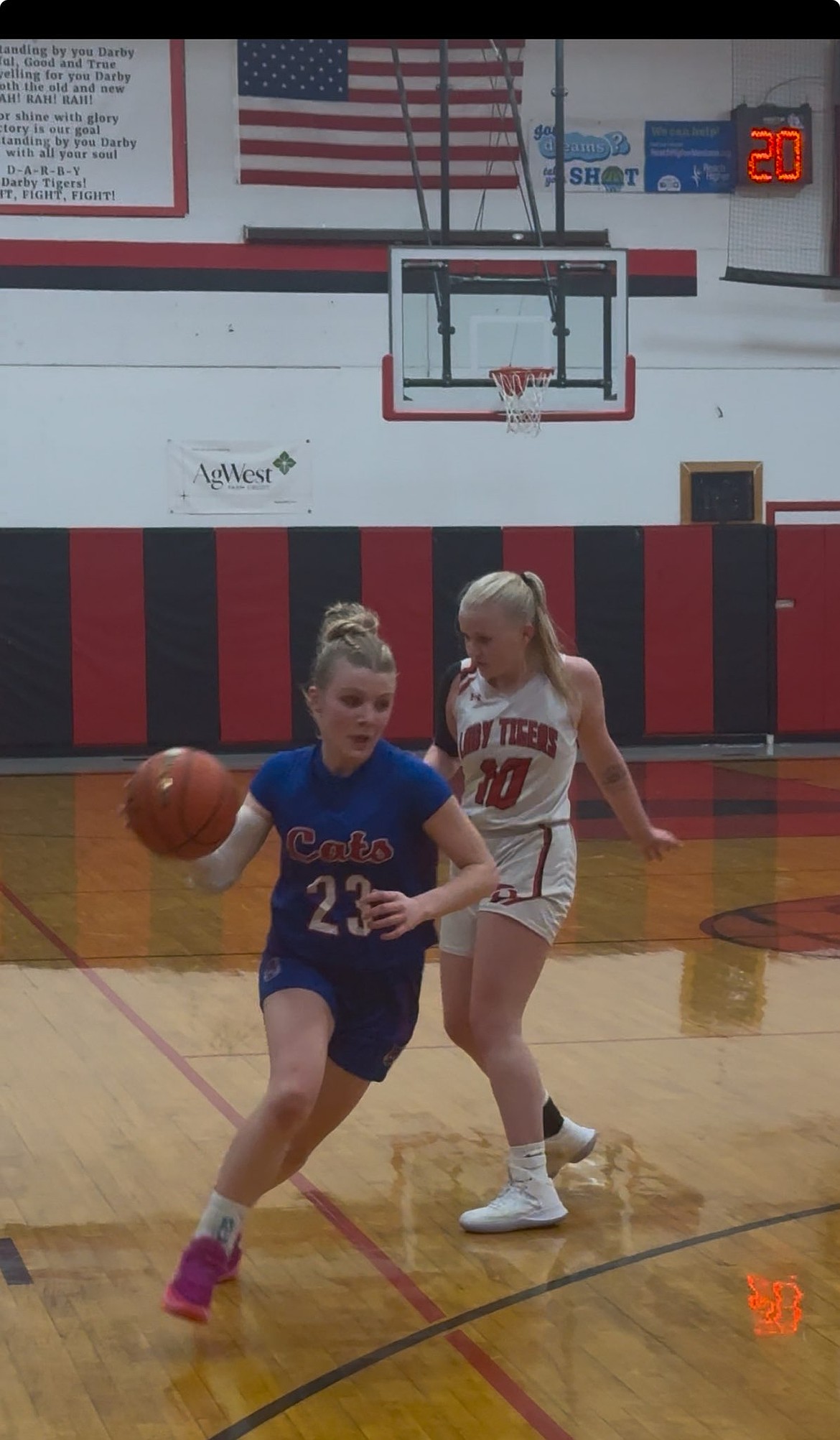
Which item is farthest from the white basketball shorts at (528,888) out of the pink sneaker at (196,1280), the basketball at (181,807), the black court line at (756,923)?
the black court line at (756,923)

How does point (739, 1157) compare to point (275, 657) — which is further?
point (275, 657)

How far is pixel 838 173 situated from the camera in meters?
17.2

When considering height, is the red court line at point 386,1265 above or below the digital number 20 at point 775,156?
below

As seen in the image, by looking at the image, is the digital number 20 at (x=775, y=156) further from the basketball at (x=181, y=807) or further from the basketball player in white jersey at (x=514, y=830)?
the basketball at (x=181, y=807)

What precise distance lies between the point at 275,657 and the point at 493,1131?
37.4ft

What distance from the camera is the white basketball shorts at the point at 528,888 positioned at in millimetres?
4551

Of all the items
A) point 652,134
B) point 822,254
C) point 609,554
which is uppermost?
point 652,134

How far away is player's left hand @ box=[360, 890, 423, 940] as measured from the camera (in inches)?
146

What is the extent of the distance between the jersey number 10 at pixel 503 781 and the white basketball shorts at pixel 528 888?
0.10 metres

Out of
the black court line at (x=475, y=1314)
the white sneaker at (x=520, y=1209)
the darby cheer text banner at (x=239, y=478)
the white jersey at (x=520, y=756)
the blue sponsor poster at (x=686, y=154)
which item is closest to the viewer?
the black court line at (x=475, y=1314)

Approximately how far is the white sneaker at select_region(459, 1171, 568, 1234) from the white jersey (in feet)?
2.92

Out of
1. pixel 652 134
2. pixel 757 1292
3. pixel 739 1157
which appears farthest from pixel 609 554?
pixel 757 1292

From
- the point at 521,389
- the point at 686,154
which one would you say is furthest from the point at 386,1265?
the point at 686,154
